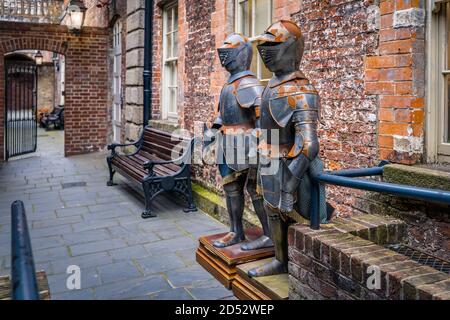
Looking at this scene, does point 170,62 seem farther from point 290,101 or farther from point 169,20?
point 290,101

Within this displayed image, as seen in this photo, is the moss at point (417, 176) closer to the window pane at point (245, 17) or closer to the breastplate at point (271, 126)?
the breastplate at point (271, 126)

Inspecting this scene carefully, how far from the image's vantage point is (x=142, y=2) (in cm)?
838

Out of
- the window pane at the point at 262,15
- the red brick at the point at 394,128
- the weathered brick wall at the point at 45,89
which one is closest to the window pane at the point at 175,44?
the window pane at the point at 262,15


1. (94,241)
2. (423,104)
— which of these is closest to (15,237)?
(423,104)

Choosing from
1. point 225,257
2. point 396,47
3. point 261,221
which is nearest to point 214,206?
point 261,221

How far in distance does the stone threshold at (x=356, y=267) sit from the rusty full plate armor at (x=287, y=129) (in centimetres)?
22

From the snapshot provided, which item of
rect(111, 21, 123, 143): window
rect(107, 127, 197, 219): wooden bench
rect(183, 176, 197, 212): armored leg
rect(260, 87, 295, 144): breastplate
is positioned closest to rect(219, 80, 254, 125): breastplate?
rect(260, 87, 295, 144): breastplate

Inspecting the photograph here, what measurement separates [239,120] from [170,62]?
4.67 metres

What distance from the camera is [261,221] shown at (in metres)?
3.67

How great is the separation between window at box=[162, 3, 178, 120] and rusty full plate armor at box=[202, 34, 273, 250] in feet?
13.4

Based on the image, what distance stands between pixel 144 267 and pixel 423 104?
102 inches

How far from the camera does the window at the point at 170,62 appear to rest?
7.68 m

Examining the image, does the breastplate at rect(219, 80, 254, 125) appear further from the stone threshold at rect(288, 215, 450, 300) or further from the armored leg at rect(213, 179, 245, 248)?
the stone threshold at rect(288, 215, 450, 300)
